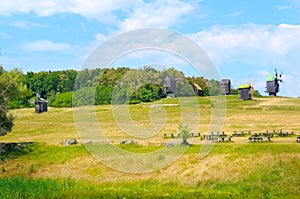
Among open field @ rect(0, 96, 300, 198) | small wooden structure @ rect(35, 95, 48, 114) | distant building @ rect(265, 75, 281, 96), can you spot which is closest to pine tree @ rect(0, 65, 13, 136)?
open field @ rect(0, 96, 300, 198)

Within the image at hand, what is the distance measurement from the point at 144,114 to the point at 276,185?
50.1m

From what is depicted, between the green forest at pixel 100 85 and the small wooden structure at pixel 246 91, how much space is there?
9066 mm

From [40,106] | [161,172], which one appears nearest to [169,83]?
[161,172]

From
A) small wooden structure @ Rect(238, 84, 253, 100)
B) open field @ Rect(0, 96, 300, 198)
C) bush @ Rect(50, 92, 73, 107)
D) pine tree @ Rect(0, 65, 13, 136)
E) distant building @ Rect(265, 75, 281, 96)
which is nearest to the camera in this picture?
open field @ Rect(0, 96, 300, 198)

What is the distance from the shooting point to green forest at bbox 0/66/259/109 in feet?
137

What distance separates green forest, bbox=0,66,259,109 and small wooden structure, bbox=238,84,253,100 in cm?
907

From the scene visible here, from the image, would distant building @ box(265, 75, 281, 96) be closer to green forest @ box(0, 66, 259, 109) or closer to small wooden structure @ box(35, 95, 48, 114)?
green forest @ box(0, 66, 259, 109)

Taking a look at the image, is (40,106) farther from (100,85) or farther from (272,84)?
(272,84)

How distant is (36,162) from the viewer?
4516 cm

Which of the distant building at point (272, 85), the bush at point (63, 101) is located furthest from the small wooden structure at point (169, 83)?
the bush at point (63, 101)

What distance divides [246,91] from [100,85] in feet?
150

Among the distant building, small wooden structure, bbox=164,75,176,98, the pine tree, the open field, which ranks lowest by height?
the open field

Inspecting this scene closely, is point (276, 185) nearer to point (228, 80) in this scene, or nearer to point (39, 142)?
point (39, 142)

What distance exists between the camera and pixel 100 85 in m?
71.2
